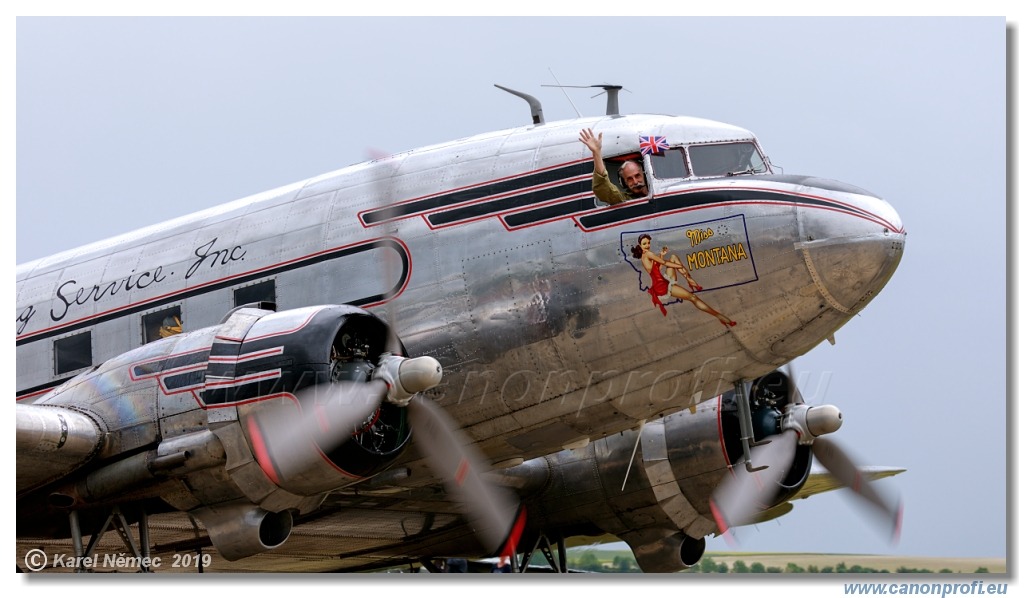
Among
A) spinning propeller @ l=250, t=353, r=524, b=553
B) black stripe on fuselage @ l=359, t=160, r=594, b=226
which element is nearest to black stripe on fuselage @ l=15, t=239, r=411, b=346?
black stripe on fuselage @ l=359, t=160, r=594, b=226

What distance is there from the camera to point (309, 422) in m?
8.70

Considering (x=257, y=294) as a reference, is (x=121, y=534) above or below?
below

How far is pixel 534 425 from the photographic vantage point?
999 centimetres

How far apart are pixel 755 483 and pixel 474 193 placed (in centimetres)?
385

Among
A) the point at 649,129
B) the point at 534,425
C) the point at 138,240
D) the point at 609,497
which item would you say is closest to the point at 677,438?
the point at 609,497

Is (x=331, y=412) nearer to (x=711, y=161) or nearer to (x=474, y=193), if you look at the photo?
(x=474, y=193)

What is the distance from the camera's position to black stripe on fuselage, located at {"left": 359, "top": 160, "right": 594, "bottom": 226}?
32.0ft

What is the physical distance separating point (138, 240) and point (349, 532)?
3.01 meters

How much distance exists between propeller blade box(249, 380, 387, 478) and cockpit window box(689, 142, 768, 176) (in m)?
2.70

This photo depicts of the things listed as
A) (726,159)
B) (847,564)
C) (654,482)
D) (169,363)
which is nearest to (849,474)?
(654,482)

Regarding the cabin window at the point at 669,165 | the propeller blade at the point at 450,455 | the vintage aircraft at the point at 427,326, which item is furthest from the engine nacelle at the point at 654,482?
the cabin window at the point at 669,165

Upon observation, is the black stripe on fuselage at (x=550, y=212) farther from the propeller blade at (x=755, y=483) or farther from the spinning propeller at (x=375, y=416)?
the propeller blade at (x=755, y=483)

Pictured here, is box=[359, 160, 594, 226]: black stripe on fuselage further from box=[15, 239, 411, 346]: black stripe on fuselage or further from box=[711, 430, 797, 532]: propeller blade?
box=[711, 430, 797, 532]: propeller blade

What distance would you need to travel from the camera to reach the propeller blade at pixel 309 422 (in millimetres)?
8703
